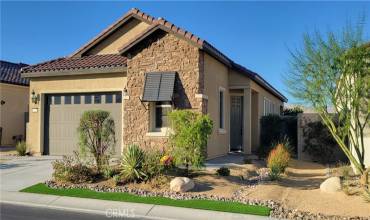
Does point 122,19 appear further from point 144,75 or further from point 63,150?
point 63,150

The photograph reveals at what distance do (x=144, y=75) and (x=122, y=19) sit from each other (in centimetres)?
484

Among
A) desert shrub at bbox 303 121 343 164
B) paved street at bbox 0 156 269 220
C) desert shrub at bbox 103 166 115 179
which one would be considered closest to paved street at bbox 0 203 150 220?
paved street at bbox 0 156 269 220

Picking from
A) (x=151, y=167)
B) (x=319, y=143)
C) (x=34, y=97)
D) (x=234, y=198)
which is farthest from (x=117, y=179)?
(x=319, y=143)

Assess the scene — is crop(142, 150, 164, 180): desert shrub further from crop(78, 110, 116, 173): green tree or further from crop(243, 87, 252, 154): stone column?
crop(243, 87, 252, 154): stone column

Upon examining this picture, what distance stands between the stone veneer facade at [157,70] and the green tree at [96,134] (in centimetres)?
304

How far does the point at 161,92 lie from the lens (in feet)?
47.4

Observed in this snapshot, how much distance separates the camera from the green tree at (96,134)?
11789mm

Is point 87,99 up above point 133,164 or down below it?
above

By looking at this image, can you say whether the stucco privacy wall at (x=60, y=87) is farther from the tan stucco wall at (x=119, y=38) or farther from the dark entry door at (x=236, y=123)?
the dark entry door at (x=236, y=123)

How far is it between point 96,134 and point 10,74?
1579cm

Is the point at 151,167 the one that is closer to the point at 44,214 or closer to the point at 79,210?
the point at 79,210

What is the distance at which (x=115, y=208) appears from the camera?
8.84 metres

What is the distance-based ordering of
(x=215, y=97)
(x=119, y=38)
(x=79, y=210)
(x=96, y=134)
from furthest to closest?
(x=119, y=38), (x=215, y=97), (x=96, y=134), (x=79, y=210)

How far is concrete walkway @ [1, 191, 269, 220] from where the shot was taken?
27.0 feet
